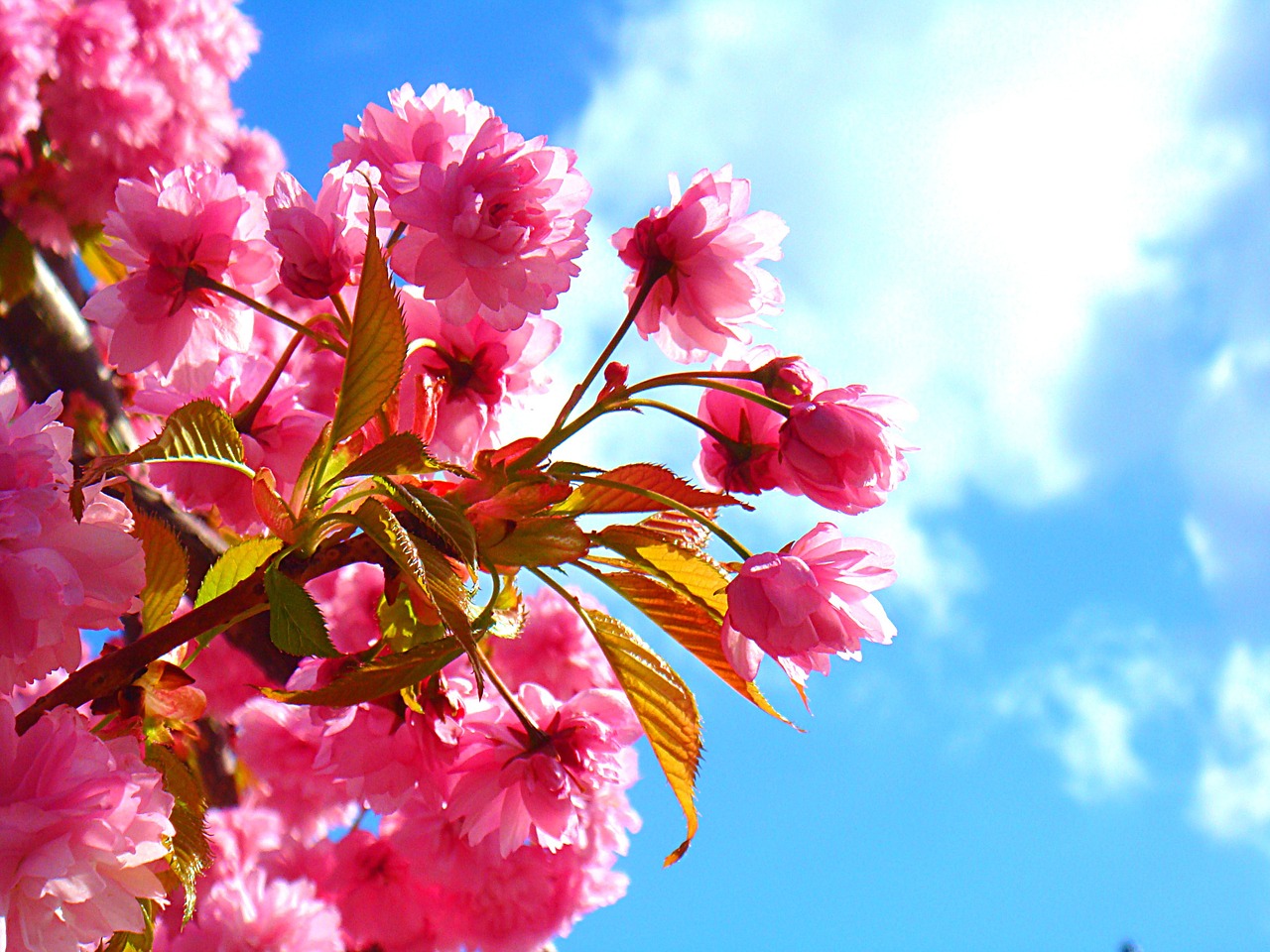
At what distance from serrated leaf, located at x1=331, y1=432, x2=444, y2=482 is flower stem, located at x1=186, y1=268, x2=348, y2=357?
149 millimetres

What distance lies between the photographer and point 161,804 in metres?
0.68

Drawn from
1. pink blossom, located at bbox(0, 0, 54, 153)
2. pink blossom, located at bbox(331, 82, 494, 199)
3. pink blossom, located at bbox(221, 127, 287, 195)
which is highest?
pink blossom, located at bbox(221, 127, 287, 195)

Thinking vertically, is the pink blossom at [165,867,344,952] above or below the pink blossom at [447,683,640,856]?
below

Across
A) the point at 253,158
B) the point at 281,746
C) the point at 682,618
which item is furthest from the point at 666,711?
the point at 253,158

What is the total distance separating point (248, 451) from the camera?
35.8 inches

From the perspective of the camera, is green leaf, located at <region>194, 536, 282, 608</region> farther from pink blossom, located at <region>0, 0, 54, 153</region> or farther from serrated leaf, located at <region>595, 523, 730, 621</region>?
pink blossom, located at <region>0, 0, 54, 153</region>

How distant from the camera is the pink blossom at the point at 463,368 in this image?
3.03ft

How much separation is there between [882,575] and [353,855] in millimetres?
897

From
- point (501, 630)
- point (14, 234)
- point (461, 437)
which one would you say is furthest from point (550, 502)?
point (14, 234)

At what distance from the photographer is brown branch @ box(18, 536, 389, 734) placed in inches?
28.1

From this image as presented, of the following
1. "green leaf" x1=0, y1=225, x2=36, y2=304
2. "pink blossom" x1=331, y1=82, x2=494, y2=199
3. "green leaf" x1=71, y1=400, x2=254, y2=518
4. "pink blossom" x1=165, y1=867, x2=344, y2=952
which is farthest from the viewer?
"green leaf" x1=0, y1=225, x2=36, y2=304

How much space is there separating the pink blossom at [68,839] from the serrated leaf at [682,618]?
0.33 metres

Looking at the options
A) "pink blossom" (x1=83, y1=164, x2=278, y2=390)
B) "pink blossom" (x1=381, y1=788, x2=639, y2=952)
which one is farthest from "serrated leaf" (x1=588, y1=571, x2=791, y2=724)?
"pink blossom" (x1=83, y1=164, x2=278, y2=390)

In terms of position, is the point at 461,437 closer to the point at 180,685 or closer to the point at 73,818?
the point at 180,685
